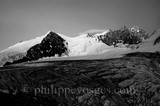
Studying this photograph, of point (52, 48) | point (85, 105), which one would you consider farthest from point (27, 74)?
point (52, 48)

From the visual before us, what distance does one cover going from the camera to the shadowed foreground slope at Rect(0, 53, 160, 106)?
2.62 metres

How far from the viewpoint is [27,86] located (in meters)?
2.75

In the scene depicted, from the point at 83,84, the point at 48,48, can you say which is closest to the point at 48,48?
the point at 48,48

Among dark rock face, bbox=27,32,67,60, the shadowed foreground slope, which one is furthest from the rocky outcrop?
the shadowed foreground slope

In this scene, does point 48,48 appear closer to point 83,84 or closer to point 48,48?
point 48,48

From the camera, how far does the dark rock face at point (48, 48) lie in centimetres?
1775

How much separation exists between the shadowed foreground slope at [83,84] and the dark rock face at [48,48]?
14.3 meters

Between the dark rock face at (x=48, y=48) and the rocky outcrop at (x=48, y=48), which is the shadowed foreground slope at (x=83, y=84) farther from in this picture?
the dark rock face at (x=48, y=48)

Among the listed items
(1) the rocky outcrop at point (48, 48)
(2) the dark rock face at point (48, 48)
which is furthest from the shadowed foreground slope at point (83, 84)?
(2) the dark rock face at point (48, 48)

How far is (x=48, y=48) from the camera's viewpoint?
62.4 ft

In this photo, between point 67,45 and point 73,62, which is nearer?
point 73,62

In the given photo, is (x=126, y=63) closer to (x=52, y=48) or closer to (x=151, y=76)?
(x=151, y=76)

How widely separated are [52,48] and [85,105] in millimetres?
17263

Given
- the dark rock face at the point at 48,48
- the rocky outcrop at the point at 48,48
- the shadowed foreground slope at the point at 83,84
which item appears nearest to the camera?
the shadowed foreground slope at the point at 83,84
